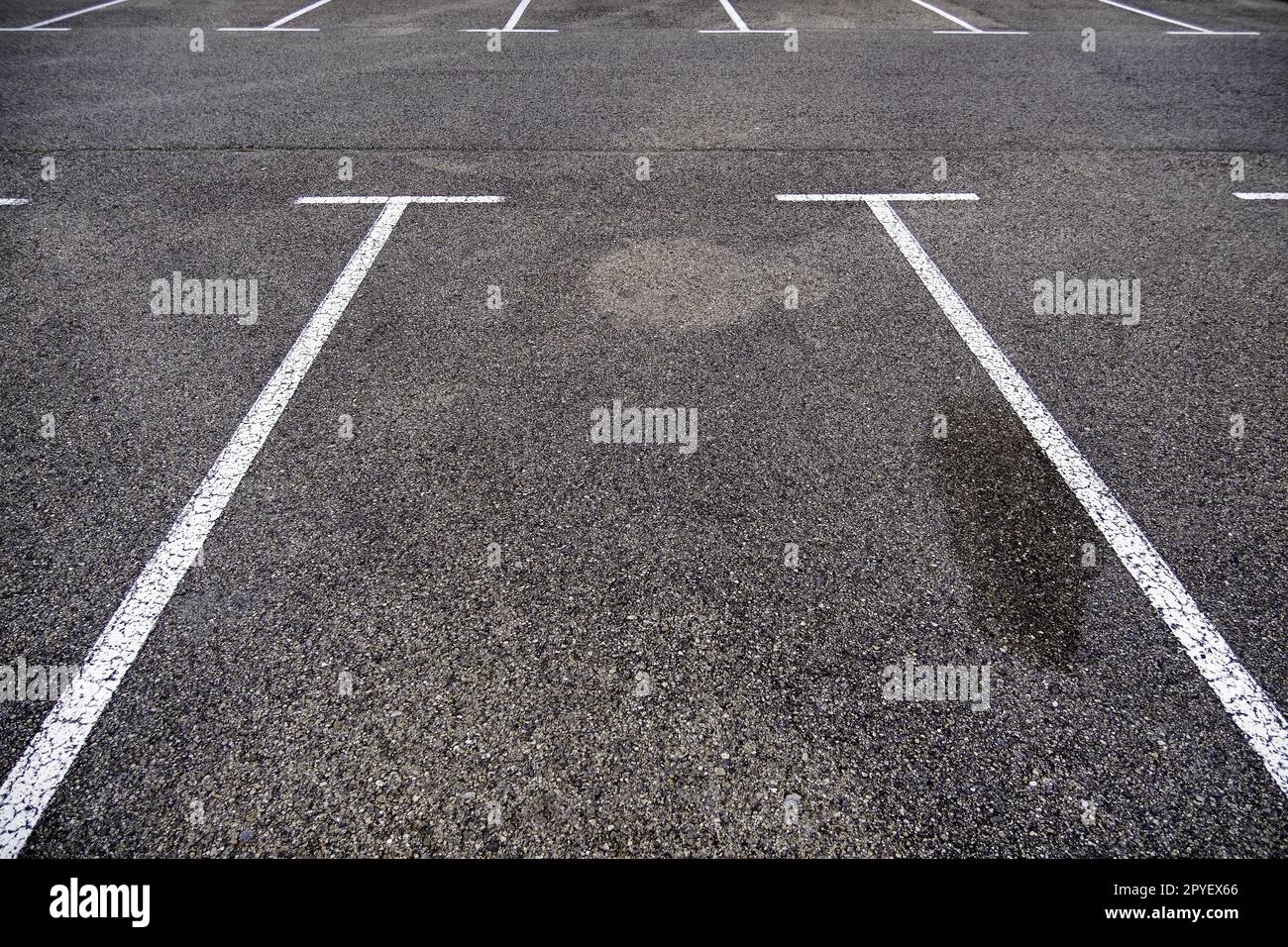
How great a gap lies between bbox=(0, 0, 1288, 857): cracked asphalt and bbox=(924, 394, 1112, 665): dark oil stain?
19mm

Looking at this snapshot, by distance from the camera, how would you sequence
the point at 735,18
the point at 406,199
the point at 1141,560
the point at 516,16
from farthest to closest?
1. the point at 516,16
2. the point at 735,18
3. the point at 406,199
4. the point at 1141,560

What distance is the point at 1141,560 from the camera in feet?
9.57

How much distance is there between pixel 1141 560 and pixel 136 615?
146 inches

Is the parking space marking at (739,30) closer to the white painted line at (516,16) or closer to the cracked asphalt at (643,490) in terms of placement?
the white painted line at (516,16)

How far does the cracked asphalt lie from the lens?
2219 millimetres

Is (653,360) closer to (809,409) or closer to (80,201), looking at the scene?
(809,409)

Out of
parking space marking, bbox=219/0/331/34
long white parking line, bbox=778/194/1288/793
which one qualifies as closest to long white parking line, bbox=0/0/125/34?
parking space marking, bbox=219/0/331/34

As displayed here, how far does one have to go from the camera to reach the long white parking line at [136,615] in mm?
2193

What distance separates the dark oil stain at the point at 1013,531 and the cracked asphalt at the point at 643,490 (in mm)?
19

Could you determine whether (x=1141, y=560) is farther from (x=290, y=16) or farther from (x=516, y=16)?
(x=290, y=16)

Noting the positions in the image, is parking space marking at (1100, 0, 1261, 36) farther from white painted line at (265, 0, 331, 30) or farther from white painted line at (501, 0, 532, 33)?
white painted line at (265, 0, 331, 30)

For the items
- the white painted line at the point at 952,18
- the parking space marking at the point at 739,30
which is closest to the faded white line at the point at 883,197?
the parking space marking at the point at 739,30

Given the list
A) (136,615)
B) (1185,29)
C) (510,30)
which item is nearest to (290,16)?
(510,30)
